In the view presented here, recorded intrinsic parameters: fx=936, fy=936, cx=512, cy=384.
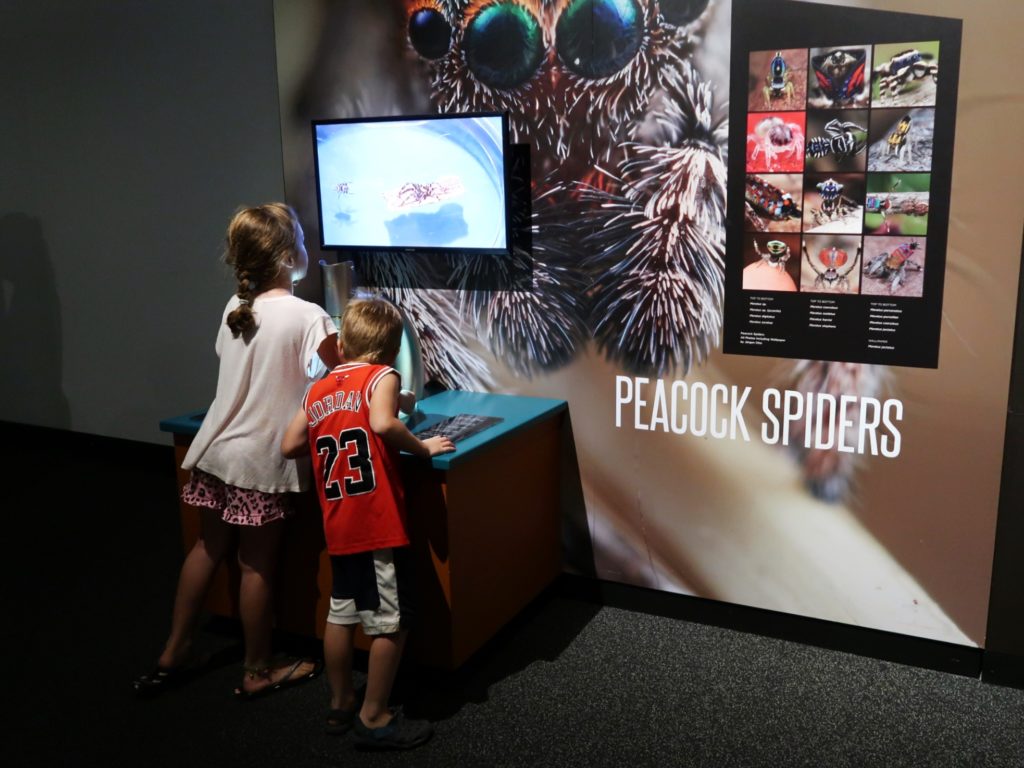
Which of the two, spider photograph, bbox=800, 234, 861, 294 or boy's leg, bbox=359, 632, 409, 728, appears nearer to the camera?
boy's leg, bbox=359, 632, 409, 728

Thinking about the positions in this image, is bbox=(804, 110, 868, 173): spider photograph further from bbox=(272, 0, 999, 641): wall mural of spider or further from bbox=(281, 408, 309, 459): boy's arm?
bbox=(281, 408, 309, 459): boy's arm

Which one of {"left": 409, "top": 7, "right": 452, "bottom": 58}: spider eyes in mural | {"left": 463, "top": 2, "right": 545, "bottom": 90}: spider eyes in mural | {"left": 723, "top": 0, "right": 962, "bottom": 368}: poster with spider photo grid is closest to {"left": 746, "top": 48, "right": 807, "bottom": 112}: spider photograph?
{"left": 723, "top": 0, "right": 962, "bottom": 368}: poster with spider photo grid

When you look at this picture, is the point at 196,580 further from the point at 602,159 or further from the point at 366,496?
the point at 602,159

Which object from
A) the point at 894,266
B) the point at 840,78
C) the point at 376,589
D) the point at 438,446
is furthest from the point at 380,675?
the point at 840,78

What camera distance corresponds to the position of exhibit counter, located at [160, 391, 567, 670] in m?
2.62

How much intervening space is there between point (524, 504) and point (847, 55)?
1.63 metres

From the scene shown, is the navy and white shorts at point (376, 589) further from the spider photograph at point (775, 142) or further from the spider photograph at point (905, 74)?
the spider photograph at point (905, 74)

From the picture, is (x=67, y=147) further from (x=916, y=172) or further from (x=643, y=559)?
(x=916, y=172)

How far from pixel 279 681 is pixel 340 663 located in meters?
0.36

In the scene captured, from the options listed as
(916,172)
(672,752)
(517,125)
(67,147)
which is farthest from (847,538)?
(67,147)

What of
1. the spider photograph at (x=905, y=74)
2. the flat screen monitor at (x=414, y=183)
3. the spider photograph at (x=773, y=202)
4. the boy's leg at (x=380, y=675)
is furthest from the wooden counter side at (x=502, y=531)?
the spider photograph at (x=905, y=74)

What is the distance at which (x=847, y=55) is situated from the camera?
102 inches

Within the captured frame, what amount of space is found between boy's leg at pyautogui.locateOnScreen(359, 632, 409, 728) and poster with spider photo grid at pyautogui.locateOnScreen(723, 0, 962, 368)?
1.41 meters

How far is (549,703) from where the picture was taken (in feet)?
8.67
